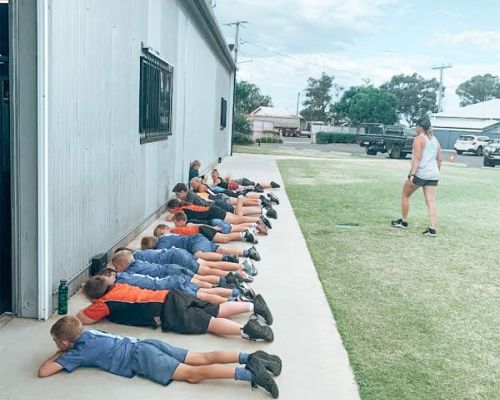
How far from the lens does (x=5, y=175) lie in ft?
14.1

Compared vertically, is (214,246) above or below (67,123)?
below

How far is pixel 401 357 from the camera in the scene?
400 centimetres

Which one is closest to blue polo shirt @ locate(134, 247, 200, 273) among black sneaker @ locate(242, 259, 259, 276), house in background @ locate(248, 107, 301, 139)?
black sneaker @ locate(242, 259, 259, 276)

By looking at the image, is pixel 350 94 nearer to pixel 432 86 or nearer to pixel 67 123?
pixel 432 86

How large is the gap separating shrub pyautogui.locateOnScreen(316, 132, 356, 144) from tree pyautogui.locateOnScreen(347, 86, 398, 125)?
30.8 feet

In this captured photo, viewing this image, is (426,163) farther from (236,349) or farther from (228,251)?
(236,349)

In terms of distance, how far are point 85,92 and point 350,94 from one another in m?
64.1

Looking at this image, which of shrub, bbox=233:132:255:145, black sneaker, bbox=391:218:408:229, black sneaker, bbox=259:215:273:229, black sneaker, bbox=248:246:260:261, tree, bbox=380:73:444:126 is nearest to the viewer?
black sneaker, bbox=248:246:260:261

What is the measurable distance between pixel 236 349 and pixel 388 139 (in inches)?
1069

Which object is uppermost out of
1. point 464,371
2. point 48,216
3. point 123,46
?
point 123,46

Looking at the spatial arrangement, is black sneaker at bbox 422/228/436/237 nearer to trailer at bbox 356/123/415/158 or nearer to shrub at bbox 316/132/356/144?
trailer at bbox 356/123/415/158

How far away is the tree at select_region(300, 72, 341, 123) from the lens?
287ft

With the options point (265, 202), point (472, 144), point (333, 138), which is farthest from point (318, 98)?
point (265, 202)

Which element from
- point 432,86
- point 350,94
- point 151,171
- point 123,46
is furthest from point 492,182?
point 432,86
